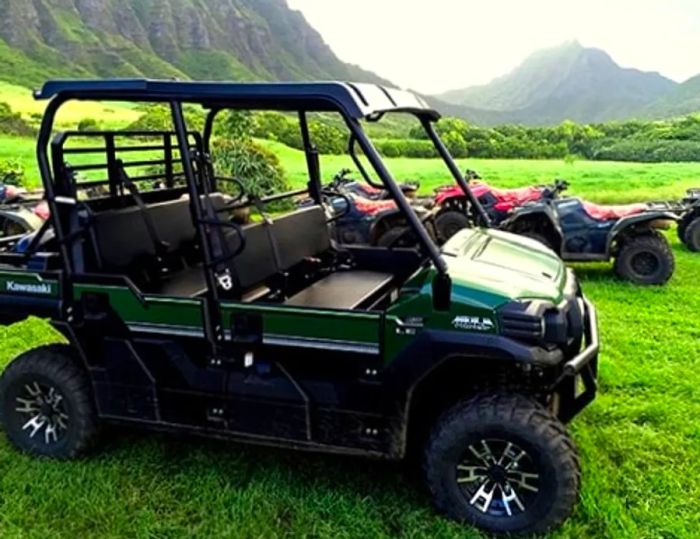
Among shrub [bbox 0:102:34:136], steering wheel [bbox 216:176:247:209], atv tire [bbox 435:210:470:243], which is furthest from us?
shrub [bbox 0:102:34:136]

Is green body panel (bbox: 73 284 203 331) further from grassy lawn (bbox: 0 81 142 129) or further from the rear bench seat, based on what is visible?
grassy lawn (bbox: 0 81 142 129)

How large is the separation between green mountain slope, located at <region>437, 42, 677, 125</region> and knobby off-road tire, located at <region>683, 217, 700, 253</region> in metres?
18.7

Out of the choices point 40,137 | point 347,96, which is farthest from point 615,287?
point 40,137

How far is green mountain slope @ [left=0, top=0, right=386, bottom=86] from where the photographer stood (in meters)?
61.8

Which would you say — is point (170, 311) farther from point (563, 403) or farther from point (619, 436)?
point (619, 436)

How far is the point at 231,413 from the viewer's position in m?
3.26

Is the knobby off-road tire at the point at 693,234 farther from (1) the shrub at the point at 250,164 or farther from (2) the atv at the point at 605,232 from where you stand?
(1) the shrub at the point at 250,164

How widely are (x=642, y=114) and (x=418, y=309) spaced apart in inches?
1254

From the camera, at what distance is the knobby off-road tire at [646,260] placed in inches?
287

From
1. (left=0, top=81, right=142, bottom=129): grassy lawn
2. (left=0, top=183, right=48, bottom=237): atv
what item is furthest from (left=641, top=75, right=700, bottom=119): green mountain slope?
(left=0, top=183, right=48, bottom=237): atv

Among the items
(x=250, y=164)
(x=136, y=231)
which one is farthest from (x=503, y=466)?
(x=250, y=164)

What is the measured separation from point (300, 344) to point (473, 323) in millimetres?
756

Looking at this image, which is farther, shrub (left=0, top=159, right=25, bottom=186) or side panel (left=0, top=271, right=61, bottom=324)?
shrub (left=0, top=159, right=25, bottom=186)

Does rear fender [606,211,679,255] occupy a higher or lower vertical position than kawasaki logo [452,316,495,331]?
lower
